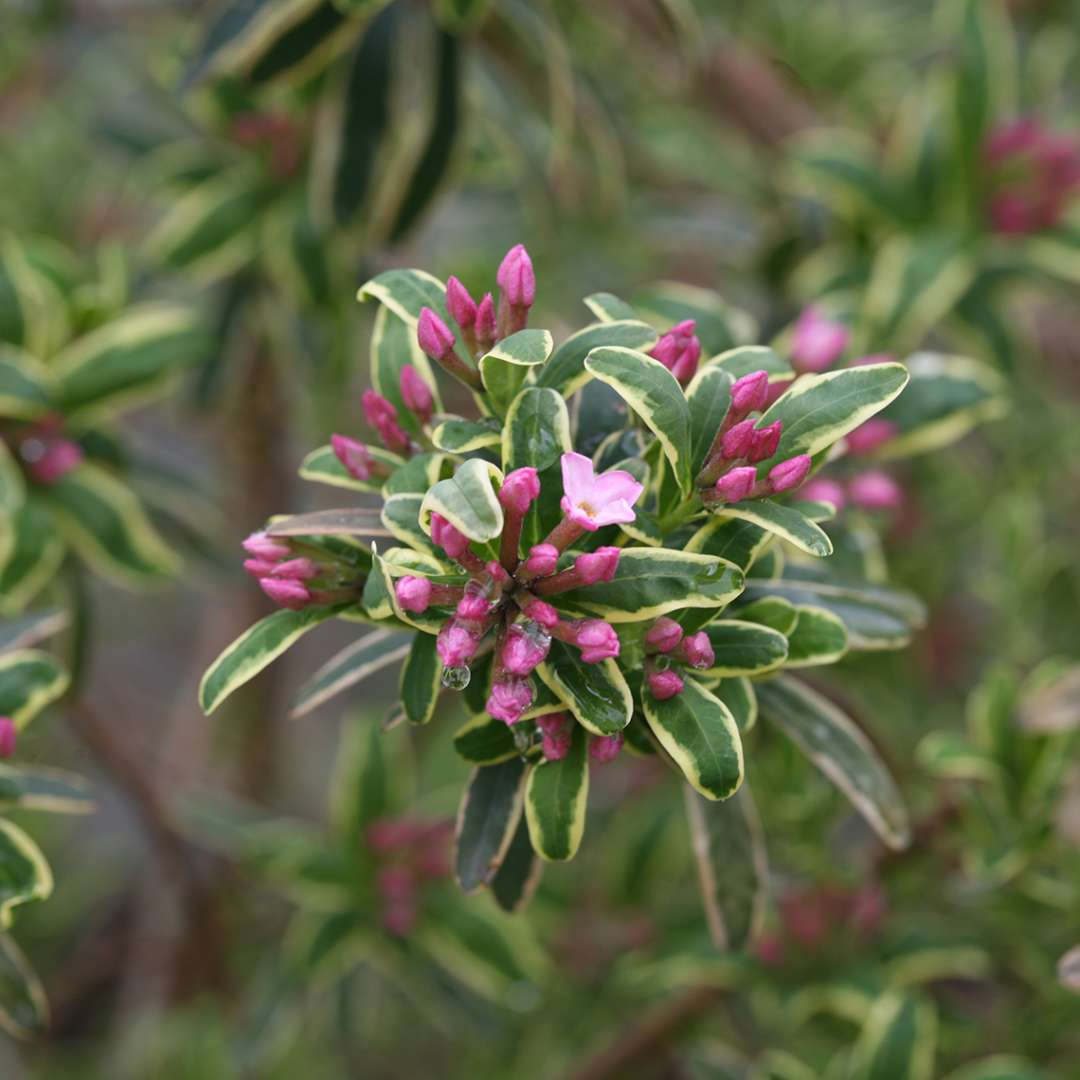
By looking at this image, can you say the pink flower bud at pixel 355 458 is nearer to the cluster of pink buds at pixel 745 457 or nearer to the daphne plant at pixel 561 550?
the daphne plant at pixel 561 550

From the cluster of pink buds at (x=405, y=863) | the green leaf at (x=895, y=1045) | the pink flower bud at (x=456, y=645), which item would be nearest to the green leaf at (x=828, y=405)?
the pink flower bud at (x=456, y=645)

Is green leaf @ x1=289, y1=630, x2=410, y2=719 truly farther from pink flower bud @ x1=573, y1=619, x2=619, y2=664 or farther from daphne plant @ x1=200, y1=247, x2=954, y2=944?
pink flower bud @ x1=573, y1=619, x2=619, y2=664

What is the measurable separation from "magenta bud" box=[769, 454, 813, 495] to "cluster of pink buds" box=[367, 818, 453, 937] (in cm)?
81

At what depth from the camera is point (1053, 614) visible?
1622mm

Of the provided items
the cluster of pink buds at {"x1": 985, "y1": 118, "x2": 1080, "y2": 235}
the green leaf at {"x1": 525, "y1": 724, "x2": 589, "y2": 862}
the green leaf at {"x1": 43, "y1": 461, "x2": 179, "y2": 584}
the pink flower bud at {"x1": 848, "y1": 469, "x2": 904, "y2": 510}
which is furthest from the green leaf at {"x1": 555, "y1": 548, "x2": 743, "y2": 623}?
the cluster of pink buds at {"x1": 985, "y1": 118, "x2": 1080, "y2": 235}

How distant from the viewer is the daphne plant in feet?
2.17

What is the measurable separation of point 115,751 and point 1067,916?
3.35ft

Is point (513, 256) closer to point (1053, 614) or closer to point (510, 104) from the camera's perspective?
point (510, 104)

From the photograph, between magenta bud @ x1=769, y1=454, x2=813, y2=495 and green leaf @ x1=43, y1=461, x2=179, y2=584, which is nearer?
magenta bud @ x1=769, y1=454, x2=813, y2=495

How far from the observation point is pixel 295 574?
0.72 m

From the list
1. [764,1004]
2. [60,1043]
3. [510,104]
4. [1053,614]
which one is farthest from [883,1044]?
[60,1043]

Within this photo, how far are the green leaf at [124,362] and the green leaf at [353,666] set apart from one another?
51 cm

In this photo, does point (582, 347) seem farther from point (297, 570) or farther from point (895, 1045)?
point (895, 1045)

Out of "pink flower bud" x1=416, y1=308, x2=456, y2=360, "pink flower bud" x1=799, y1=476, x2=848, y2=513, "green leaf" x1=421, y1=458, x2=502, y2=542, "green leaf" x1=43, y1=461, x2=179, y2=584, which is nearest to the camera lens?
"green leaf" x1=421, y1=458, x2=502, y2=542
